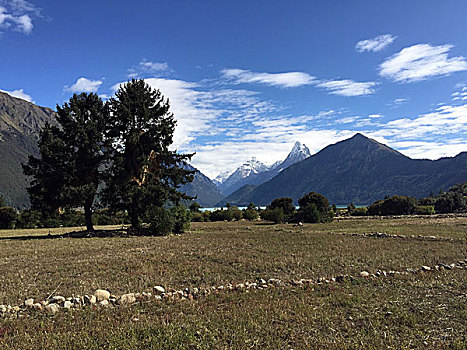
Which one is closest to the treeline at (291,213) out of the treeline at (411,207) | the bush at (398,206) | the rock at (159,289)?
the bush at (398,206)

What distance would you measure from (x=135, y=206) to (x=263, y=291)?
26.5 metres

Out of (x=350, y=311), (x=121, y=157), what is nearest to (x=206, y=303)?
(x=350, y=311)

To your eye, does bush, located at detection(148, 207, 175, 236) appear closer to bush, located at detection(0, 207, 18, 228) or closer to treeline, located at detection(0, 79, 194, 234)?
treeline, located at detection(0, 79, 194, 234)

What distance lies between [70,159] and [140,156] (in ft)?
22.2

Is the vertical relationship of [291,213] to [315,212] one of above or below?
below

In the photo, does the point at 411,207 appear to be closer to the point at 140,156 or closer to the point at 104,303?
the point at 140,156

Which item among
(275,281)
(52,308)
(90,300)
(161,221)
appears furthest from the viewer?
(161,221)

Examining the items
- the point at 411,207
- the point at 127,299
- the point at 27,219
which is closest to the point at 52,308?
the point at 127,299

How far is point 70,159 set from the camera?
103ft

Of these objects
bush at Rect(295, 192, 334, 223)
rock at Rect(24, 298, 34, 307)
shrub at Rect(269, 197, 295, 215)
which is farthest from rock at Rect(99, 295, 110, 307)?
shrub at Rect(269, 197, 295, 215)

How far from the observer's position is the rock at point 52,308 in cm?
882

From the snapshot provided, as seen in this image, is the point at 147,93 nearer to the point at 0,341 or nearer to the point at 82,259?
the point at 82,259

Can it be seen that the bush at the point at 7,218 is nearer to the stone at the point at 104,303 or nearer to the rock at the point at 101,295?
the rock at the point at 101,295

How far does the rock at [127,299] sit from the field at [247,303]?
1.29 feet
